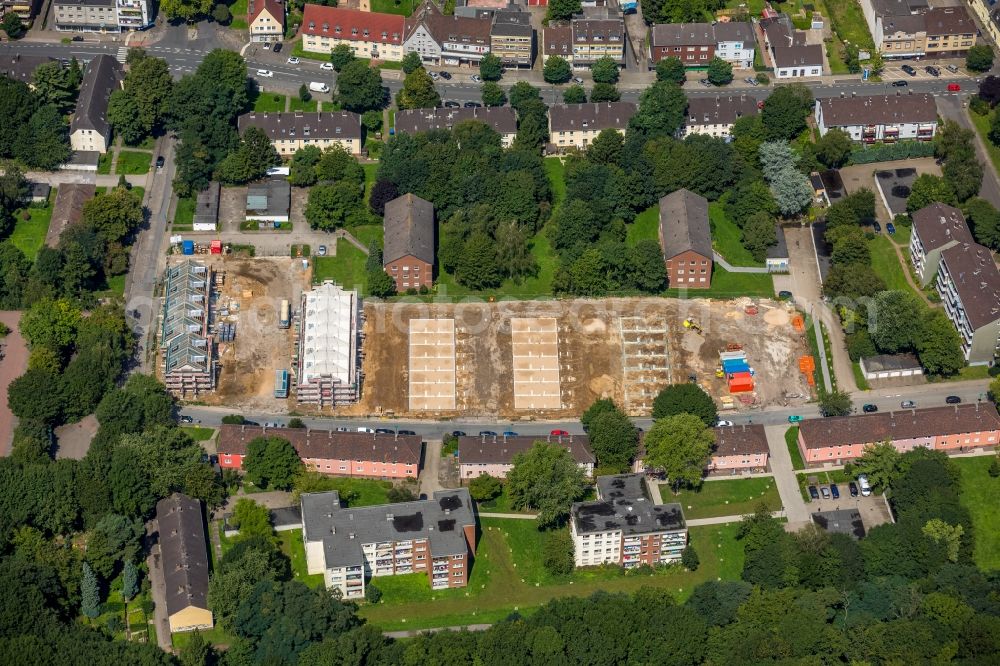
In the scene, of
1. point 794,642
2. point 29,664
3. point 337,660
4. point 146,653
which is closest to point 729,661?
point 794,642

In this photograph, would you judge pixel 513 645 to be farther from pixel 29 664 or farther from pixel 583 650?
pixel 29 664

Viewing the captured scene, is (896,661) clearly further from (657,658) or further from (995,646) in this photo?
(657,658)

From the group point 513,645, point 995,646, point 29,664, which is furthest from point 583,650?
point 29,664

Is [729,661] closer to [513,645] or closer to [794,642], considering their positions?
[794,642]

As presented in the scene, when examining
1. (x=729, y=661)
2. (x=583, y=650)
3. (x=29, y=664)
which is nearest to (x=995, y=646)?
(x=729, y=661)

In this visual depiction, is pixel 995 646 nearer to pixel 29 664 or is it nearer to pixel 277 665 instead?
pixel 277 665

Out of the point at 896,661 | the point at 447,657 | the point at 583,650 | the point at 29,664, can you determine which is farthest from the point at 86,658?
the point at 896,661
